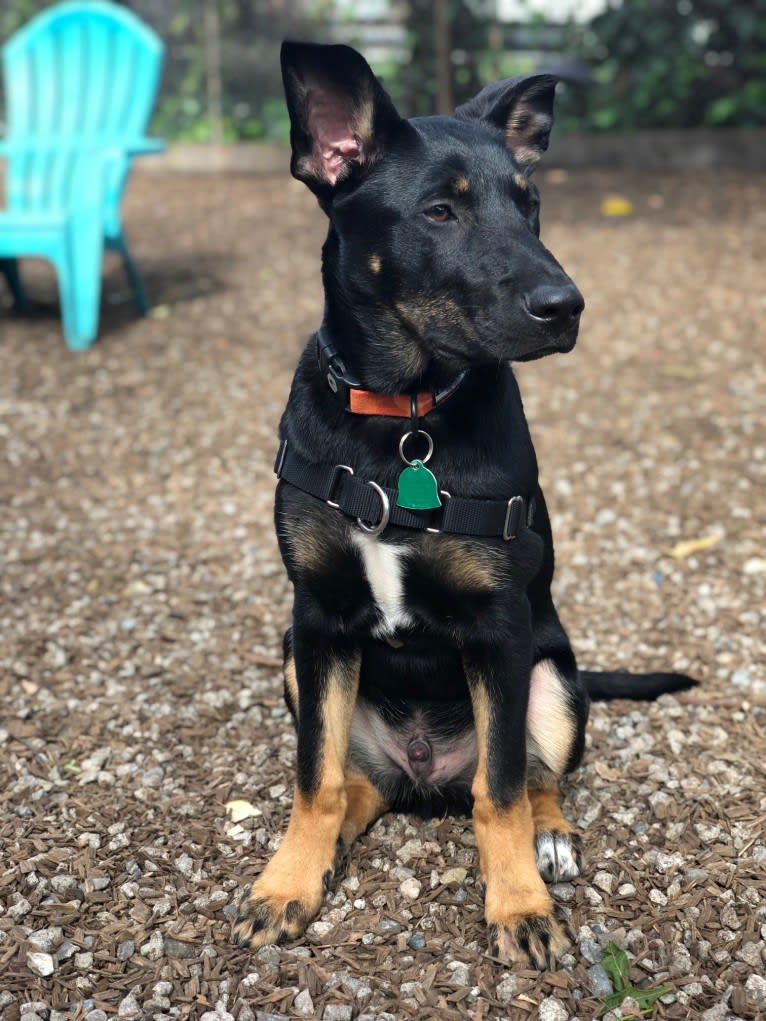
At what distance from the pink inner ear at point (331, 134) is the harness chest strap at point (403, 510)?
0.67 m

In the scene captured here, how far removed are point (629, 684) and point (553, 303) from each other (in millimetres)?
1486

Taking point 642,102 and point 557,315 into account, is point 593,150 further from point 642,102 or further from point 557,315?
point 557,315

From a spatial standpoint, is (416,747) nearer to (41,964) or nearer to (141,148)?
(41,964)

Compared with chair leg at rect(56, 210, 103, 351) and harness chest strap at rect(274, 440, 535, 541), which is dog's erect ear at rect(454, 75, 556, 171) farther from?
chair leg at rect(56, 210, 103, 351)

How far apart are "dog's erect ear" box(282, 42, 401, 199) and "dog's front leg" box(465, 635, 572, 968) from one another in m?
1.13

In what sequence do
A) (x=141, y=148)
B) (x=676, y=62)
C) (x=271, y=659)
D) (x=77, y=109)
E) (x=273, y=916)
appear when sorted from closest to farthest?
(x=273, y=916) < (x=271, y=659) < (x=141, y=148) < (x=77, y=109) < (x=676, y=62)

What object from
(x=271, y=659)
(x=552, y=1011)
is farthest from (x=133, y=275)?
(x=552, y=1011)

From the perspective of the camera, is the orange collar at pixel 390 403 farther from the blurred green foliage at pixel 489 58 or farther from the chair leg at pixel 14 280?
the blurred green foliage at pixel 489 58

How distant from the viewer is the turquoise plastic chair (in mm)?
7008

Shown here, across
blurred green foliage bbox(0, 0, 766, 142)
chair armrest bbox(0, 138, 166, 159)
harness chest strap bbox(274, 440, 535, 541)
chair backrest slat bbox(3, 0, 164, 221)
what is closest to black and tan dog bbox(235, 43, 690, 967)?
harness chest strap bbox(274, 440, 535, 541)

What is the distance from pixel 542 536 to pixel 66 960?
146cm

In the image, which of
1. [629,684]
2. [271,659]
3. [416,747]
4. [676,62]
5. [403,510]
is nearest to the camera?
[403,510]

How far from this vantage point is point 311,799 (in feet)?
8.41

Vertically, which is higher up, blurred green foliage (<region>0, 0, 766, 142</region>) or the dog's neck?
the dog's neck
